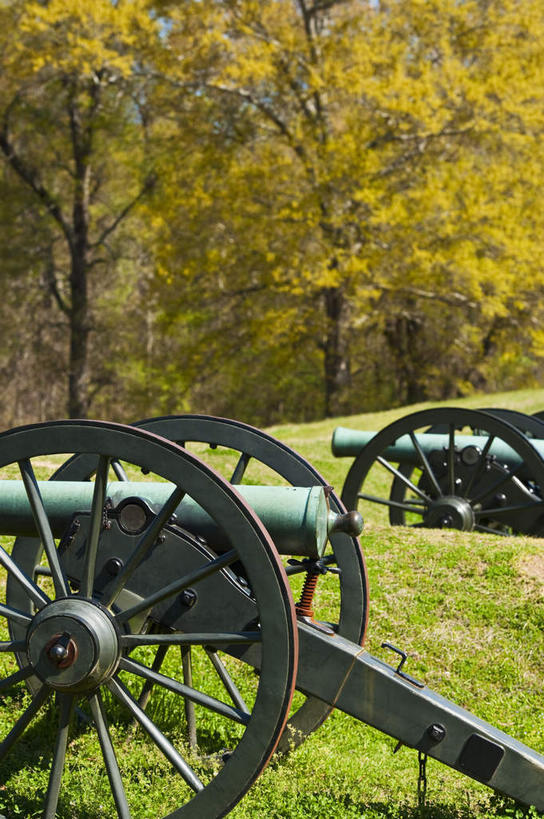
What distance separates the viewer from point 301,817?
12.7 feet

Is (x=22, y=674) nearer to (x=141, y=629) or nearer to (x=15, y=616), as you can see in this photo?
(x=15, y=616)

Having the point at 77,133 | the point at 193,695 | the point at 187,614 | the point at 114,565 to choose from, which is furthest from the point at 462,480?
the point at 77,133

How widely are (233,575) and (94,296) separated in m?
28.6

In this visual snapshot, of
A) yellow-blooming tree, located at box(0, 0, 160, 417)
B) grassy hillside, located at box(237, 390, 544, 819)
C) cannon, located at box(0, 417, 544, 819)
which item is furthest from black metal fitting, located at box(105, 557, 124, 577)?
yellow-blooming tree, located at box(0, 0, 160, 417)

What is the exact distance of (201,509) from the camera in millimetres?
3723

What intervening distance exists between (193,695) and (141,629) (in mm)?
373

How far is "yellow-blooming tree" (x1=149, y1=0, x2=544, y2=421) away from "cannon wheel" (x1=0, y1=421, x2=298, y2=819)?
16919mm

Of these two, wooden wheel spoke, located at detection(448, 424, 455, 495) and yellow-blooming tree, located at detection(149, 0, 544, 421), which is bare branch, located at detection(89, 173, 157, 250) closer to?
yellow-blooming tree, located at detection(149, 0, 544, 421)

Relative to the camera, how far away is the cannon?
10.4 feet

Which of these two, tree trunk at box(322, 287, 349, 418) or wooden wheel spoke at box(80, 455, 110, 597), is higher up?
tree trunk at box(322, 287, 349, 418)

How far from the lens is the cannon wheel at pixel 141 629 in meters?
3.14

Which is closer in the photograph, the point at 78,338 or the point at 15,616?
the point at 15,616

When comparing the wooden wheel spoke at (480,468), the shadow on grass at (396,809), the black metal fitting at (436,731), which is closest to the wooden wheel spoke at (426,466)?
the wooden wheel spoke at (480,468)

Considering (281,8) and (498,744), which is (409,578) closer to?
(498,744)
